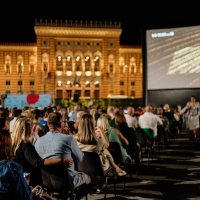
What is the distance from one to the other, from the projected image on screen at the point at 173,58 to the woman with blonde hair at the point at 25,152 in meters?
14.9

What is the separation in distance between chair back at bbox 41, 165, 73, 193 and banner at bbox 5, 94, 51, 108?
1874 cm

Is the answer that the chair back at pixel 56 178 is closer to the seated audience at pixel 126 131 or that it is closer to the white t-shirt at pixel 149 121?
the seated audience at pixel 126 131

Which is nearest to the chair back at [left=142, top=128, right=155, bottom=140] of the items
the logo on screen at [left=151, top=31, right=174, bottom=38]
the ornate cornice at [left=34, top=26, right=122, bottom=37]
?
the logo on screen at [left=151, top=31, right=174, bottom=38]

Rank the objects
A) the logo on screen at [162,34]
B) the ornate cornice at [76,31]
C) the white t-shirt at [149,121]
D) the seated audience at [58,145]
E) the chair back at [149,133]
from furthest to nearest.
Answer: the ornate cornice at [76,31]
the logo on screen at [162,34]
the white t-shirt at [149,121]
the chair back at [149,133]
the seated audience at [58,145]

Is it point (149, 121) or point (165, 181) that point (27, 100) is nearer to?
point (149, 121)

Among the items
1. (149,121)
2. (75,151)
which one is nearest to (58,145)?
(75,151)

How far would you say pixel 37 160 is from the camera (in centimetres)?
339

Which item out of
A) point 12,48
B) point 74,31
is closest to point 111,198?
point 74,31

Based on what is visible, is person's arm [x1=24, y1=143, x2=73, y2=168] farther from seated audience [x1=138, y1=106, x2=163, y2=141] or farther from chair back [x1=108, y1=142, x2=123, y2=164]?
seated audience [x1=138, y1=106, x2=163, y2=141]

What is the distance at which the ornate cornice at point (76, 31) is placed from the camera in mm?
48162

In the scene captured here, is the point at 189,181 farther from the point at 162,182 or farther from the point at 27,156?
the point at 27,156

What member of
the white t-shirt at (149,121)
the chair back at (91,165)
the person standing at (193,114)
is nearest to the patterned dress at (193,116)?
the person standing at (193,114)

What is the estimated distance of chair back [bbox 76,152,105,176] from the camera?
4332mm

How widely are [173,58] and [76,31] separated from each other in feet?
110
